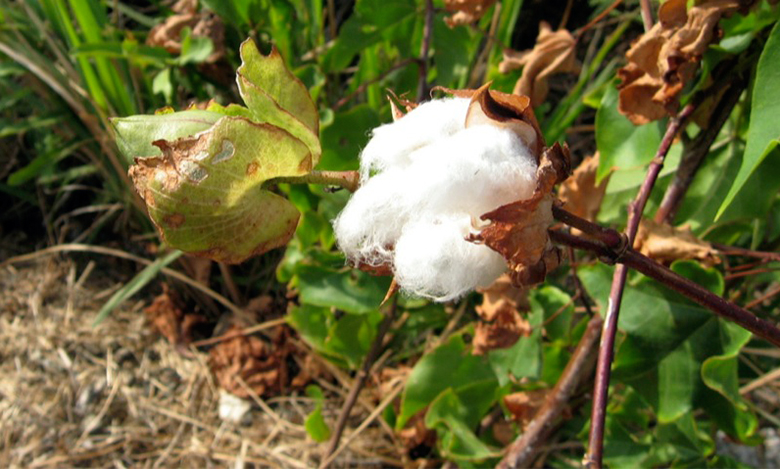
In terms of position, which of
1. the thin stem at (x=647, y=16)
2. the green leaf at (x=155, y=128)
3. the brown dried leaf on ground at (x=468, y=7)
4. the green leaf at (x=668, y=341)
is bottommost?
the green leaf at (x=668, y=341)

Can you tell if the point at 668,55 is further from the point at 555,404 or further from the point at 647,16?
the point at 555,404

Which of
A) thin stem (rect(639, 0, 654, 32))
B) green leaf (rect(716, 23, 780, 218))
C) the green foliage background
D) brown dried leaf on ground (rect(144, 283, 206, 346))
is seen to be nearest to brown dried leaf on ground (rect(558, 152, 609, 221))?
the green foliage background

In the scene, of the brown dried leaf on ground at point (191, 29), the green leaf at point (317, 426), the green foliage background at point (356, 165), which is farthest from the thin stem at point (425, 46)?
the green leaf at point (317, 426)

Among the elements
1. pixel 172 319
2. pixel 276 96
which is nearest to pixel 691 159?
pixel 276 96

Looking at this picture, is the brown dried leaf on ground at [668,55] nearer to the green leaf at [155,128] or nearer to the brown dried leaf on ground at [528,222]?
the brown dried leaf on ground at [528,222]

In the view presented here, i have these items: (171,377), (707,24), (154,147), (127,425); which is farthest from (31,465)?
(707,24)

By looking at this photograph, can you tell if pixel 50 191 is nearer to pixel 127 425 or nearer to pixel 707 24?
pixel 127 425
